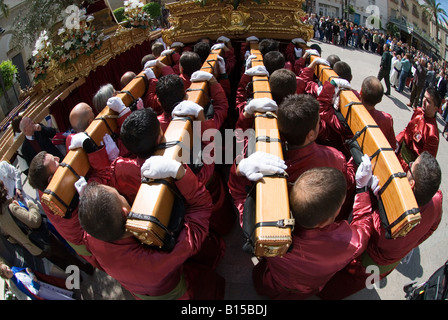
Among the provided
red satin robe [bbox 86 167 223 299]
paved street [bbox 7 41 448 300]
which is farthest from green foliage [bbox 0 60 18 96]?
red satin robe [bbox 86 167 223 299]

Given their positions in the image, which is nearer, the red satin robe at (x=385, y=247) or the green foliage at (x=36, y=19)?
the red satin robe at (x=385, y=247)

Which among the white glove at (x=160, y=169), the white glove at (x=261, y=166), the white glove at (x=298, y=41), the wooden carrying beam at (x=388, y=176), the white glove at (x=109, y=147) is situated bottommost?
the wooden carrying beam at (x=388, y=176)

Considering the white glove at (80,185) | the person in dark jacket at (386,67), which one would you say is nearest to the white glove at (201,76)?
the white glove at (80,185)

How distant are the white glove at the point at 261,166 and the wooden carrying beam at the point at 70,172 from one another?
126cm

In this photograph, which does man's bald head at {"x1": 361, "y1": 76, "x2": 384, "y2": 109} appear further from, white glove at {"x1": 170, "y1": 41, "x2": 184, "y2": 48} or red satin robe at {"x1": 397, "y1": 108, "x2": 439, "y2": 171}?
white glove at {"x1": 170, "y1": 41, "x2": 184, "y2": 48}

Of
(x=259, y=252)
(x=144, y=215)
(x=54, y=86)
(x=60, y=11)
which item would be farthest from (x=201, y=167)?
(x=60, y=11)

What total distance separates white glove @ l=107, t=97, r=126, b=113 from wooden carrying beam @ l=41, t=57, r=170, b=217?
48mm

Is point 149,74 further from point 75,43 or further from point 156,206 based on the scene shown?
point 156,206

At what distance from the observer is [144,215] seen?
4.83ft

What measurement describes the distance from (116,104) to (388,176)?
8.01 feet

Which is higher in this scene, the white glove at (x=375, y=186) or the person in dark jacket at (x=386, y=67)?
the white glove at (x=375, y=186)

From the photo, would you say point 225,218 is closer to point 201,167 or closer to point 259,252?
point 201,167

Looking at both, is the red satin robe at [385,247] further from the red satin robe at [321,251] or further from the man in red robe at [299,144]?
the man in red robe at [299,144]

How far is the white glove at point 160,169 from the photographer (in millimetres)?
1663
